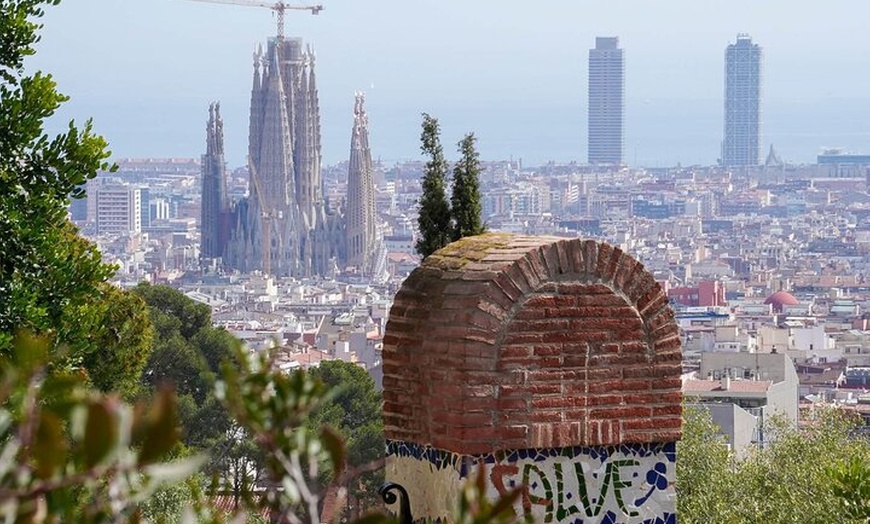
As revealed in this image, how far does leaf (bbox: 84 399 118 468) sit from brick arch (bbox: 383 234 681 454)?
1.45 metres

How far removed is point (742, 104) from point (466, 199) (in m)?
170

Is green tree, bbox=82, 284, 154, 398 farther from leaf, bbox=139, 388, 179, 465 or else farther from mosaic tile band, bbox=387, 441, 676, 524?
leaf, bbox=139, 388, 179, 465

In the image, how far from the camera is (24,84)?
209 inches

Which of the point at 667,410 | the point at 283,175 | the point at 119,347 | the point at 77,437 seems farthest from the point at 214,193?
the point at 77,437

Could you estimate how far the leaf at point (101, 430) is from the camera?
0.87m

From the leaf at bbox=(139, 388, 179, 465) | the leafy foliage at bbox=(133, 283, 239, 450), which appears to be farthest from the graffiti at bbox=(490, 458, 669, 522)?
the leafy foliage at bbox=(133, 283, 239, 450)

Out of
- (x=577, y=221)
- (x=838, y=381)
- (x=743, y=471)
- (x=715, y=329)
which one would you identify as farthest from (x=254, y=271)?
(x=743, y=471)

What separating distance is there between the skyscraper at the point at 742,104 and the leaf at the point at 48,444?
172 metres

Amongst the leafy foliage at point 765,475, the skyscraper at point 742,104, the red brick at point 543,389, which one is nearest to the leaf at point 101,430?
the red brick at point 543,389

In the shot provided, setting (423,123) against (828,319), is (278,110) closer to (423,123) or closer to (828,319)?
(828,319)

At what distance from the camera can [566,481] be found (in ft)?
7.73

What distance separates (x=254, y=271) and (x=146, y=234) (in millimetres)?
27964

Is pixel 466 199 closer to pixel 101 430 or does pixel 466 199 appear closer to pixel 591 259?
pixel 591 259

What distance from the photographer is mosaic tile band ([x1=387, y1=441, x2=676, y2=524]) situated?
2.32 metres
